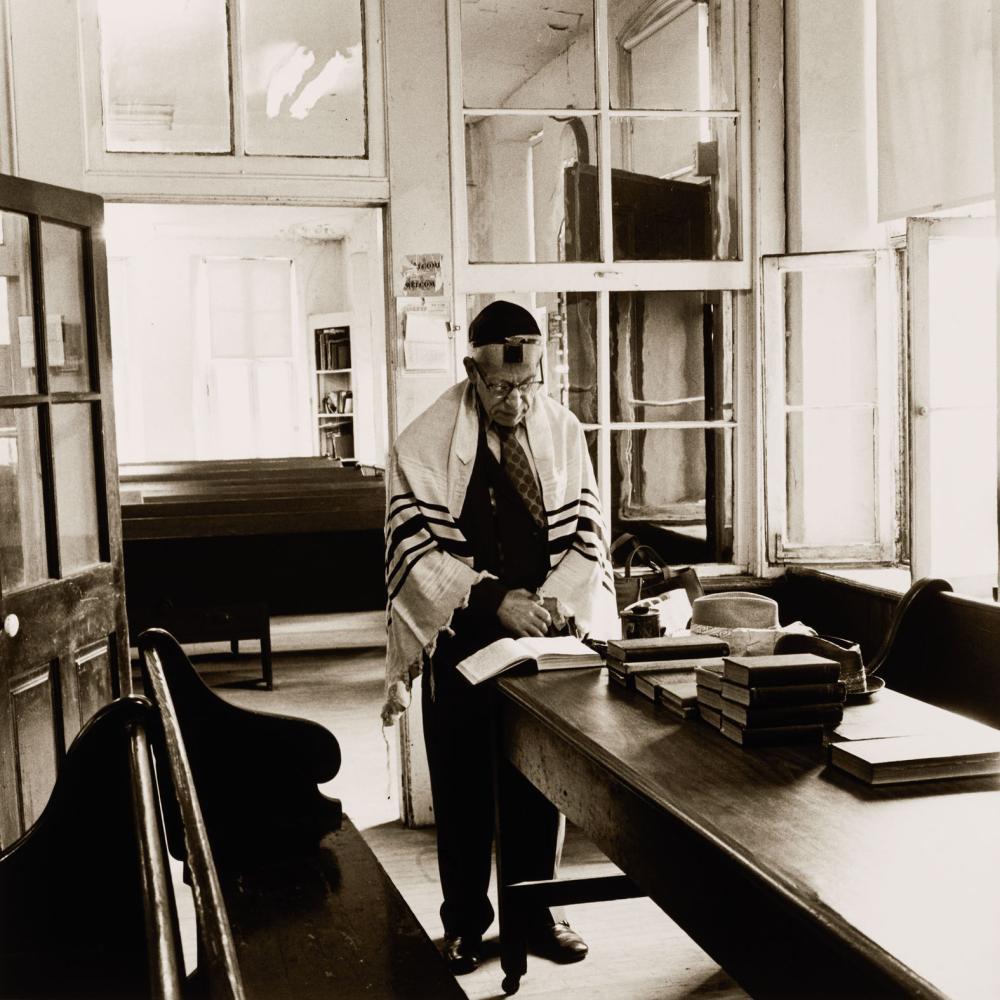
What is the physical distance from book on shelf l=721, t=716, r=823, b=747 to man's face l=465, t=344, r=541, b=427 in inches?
49.9

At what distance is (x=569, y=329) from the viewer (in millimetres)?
4664

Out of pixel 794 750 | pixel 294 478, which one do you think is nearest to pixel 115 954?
pixel 794 750

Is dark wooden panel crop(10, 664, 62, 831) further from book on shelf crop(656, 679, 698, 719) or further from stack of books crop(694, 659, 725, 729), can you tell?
stack of books crop(694, 659, 725, 729)

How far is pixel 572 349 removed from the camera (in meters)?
4.64

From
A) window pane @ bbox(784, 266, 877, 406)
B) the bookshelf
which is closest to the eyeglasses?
window pane @ bbox(784, 266, 877, 406)

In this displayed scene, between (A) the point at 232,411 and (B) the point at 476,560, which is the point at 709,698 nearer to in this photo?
(B) the point at 476,560

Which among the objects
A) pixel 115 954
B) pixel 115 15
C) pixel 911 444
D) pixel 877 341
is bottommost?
pixel 115 954

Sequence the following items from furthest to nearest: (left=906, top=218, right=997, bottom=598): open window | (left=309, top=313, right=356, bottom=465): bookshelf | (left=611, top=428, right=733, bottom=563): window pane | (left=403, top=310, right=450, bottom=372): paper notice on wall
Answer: (left=309, top=313, right=356, bottom=465): bookshelf, (left=611, top=428, right=733, bottom=563): window pane, (left=403, top=310, right=450, bottom=372): paper notice on wall, (left=906, top=218, right=997, bottom=598): open window

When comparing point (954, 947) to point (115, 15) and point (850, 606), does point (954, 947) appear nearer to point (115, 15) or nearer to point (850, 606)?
point (850, 606)

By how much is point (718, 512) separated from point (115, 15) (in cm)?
277

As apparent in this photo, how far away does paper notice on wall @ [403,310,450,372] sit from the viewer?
14.3 feet

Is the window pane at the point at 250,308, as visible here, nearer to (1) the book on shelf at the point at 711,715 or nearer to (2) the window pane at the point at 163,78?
(2) the window pane at the point at 163,78

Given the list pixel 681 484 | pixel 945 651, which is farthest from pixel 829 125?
pixel 945 651

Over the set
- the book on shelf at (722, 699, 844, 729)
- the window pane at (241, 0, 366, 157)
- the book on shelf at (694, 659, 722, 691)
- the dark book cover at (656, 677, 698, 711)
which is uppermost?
the window pane at (241, 0, 366, 157)
